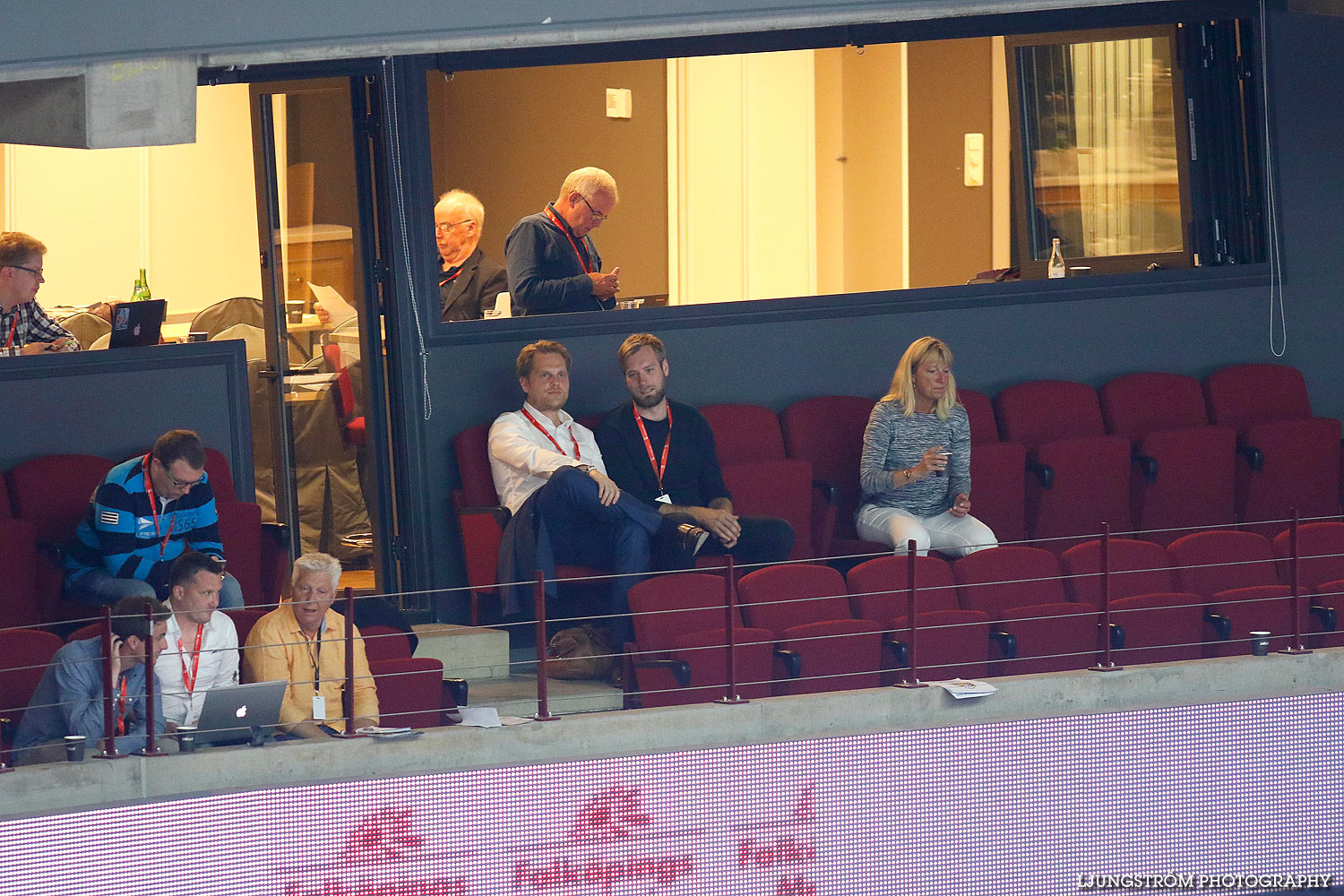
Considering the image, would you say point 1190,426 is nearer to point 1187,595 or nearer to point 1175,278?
point 1175,278

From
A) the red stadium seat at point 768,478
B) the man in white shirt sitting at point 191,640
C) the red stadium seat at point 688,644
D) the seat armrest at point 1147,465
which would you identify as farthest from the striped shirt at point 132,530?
Answer: the seat armrest at point 1147,465

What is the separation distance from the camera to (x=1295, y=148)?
7777 millimetres

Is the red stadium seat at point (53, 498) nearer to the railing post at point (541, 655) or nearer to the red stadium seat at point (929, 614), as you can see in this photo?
the railing post at point (541, 655)

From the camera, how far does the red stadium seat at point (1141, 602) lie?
5.73 metres

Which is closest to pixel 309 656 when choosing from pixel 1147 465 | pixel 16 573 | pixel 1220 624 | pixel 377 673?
pixel 377 673

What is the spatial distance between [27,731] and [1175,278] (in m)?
4.70

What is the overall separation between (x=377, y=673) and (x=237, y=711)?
0.42 m

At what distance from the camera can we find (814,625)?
5.42 metres

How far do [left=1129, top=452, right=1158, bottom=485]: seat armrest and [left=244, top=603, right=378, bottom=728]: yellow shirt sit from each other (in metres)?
3.08

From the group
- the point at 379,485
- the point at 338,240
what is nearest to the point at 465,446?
the point at 379,485

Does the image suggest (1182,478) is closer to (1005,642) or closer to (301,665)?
(1005,642)

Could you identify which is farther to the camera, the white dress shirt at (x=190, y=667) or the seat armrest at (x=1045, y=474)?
the seat armrest at (x=1045, y=474)

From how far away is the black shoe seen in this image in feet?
19.2

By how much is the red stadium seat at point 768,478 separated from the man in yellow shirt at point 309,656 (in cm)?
177
